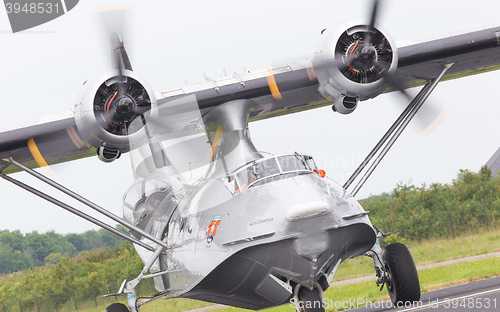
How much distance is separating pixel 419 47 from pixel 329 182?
3.89 m

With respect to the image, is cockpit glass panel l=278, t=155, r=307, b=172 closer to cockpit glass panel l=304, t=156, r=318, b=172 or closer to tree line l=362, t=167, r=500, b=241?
cockpit glass panel l=304, t=156, r=318, b=172

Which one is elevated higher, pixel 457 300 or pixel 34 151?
pixel 34 151

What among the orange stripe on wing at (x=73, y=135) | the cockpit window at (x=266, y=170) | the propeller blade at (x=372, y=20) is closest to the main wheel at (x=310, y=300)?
the cockpit window at (x=266, y=170)

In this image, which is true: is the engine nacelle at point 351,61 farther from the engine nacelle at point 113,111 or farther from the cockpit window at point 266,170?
the engine nacelle at point 113,111

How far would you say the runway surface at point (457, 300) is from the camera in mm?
8062

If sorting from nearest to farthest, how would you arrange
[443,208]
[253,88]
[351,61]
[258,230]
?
[258,230], [351,61], [253,88], [443,208]

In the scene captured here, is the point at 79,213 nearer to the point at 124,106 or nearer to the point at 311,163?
the point at 124,106

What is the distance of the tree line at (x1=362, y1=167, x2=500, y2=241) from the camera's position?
909 inches

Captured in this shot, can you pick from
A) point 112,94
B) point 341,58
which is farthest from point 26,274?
point 341,58

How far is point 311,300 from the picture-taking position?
6574mm

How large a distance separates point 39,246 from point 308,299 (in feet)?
158

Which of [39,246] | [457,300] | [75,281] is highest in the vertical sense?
[39,246]

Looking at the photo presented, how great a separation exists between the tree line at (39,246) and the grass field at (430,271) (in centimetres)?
2619

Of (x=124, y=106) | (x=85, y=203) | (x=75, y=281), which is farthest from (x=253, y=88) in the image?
(x=75, y=281)
